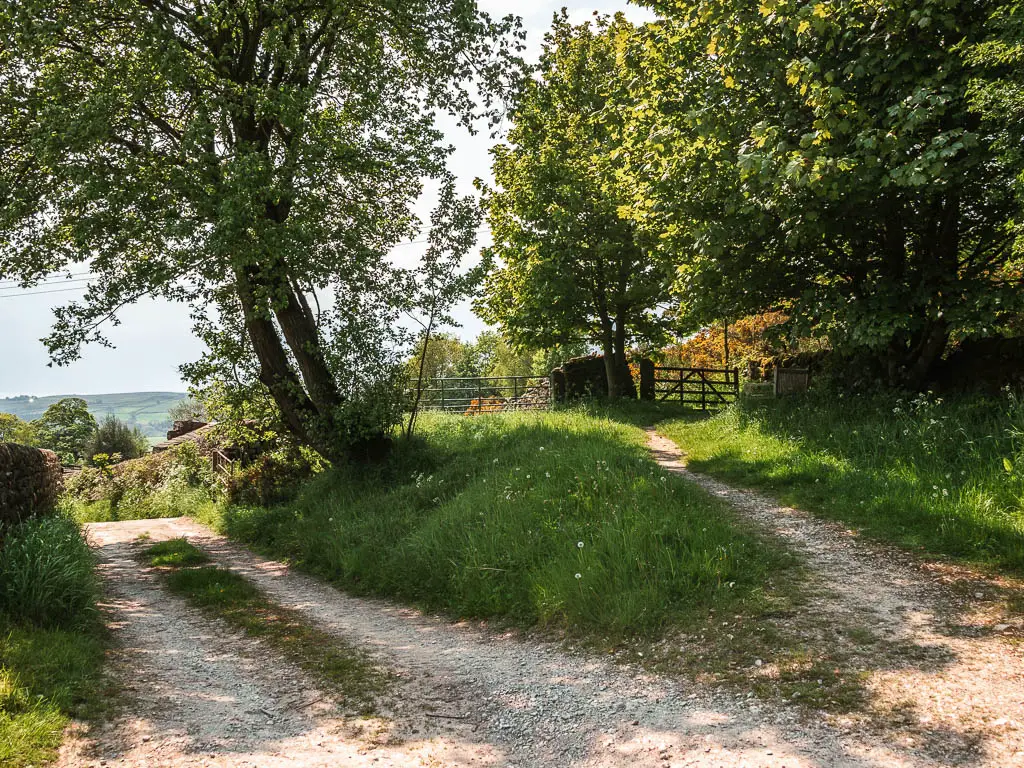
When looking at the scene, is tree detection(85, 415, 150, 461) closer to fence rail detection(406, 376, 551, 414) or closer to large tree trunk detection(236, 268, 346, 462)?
fence rail detection(406, 376, 551, 414)

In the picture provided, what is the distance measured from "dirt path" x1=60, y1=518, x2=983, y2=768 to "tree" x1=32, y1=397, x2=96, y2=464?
33994mm

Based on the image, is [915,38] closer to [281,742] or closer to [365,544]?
[365,544]

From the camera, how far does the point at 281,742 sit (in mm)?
Result: 4098

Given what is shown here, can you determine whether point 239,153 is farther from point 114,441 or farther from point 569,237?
point 114,441

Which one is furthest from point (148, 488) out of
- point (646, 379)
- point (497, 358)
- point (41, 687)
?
point (497, 358)

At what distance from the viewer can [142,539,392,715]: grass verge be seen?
5098 millimetres

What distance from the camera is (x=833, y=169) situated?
26.1 feet

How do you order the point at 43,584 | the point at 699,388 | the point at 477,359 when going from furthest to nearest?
the point at 477,359
the point at 699,388
the point at 43,584

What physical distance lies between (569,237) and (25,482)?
14198 mm

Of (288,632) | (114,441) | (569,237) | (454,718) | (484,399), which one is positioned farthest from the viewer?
(114,441)

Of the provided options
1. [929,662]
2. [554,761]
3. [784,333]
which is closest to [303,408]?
[784,333]

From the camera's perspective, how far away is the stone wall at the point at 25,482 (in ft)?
25.4

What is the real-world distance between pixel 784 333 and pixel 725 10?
5.62 meters

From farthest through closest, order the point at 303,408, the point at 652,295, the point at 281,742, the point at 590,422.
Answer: the point at 652,295 < the point at 590,422 < the point at 303,408 < the point at 281,742
